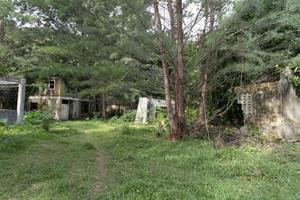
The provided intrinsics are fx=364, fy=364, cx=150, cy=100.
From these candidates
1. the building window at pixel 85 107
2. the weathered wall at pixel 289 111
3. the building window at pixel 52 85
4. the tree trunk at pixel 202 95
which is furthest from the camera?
the building window at pixel 85 107

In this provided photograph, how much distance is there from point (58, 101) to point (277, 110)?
17993mm

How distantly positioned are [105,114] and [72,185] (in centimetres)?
1864

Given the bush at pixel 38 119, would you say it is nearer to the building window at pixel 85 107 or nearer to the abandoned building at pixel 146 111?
the abandoned building at pixel 146 111

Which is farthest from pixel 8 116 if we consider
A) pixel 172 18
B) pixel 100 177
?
pixel 100 177

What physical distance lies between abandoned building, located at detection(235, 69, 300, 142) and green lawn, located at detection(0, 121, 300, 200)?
1.58 meters

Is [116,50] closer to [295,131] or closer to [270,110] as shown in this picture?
[270,110]

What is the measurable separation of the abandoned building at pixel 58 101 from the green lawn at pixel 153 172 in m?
15.7

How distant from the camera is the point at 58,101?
24422 millimetres

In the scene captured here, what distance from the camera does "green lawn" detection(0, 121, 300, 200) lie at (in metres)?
4.80

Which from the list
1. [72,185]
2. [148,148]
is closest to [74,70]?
[148,148]

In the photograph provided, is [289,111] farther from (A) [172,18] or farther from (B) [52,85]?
(B) [52,85]

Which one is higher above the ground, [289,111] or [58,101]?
[58,101]

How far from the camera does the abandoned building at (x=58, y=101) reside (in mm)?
24281

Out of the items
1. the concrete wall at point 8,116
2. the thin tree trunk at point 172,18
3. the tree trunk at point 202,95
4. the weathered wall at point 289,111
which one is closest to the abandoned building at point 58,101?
Result: the concrete wall at point 8,116
